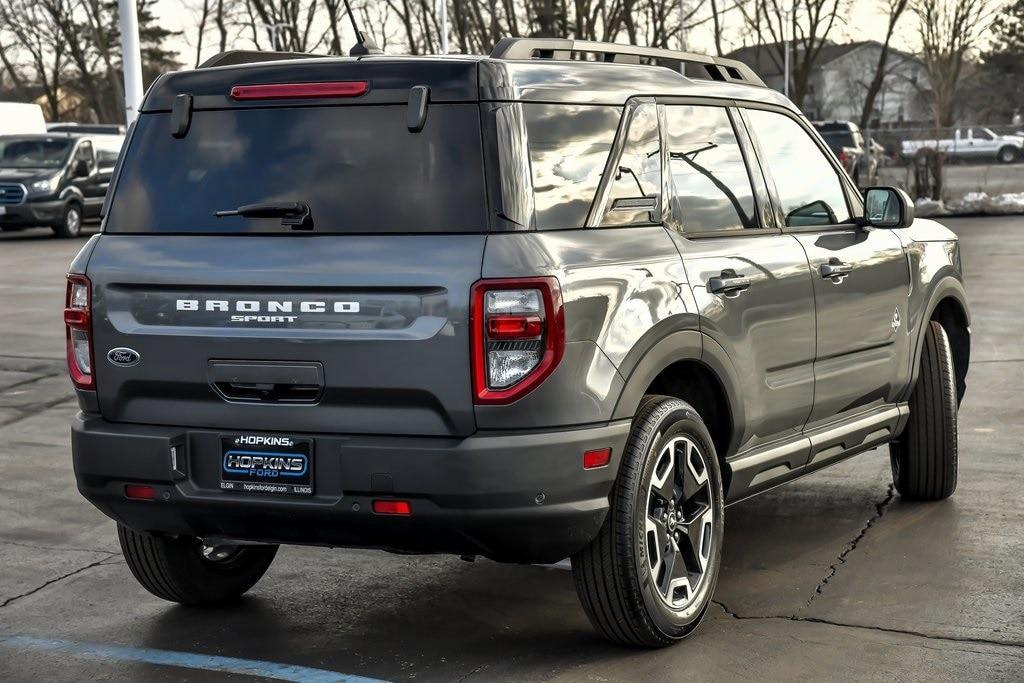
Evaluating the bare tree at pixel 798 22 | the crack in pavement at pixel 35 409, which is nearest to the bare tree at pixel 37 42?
the bare tree at pixel 798 22

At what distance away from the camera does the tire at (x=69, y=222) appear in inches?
1136

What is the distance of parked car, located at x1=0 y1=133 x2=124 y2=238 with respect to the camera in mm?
28438

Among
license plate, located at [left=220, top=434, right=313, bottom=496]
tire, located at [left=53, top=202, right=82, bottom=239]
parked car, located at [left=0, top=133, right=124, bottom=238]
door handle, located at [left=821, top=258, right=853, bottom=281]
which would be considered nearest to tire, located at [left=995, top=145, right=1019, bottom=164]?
parked car, located at [left=0, top=133, right=124, bottom=238]

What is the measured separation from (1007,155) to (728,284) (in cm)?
3172

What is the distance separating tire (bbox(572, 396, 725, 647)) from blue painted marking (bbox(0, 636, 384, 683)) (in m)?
0.75

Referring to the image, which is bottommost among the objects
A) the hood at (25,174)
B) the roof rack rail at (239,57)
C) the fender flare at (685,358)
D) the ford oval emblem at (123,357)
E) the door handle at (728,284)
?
the hood at (25,174)

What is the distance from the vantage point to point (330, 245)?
4.51m

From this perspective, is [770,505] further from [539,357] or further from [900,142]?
[900,142]

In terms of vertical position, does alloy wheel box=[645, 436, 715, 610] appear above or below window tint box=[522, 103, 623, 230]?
below

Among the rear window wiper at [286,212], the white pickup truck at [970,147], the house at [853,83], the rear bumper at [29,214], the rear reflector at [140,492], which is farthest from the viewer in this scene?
the house at [853,83]

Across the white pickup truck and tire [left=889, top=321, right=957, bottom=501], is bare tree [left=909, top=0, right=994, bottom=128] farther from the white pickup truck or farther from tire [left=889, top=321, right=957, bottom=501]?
tire [left=889, top=321, right=957, bottom=501]

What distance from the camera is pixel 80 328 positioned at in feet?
16.0

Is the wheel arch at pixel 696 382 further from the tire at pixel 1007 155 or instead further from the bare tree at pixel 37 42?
the bare tree at pixel 37 42

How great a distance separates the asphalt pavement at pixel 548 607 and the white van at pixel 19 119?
32747 mm
